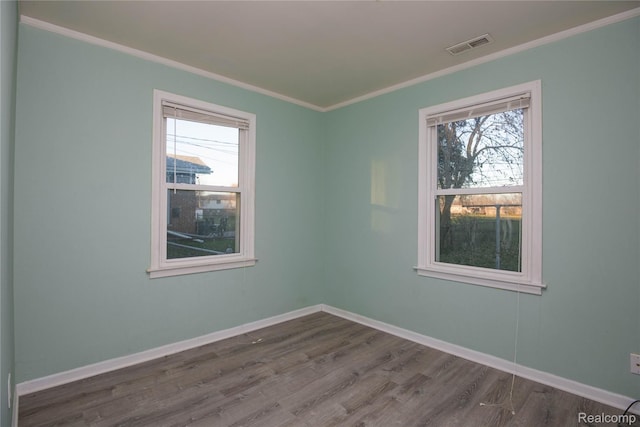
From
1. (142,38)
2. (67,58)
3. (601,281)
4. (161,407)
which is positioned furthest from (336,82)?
(161,407)

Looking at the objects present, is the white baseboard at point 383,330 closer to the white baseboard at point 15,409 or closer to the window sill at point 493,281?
the white baseboard at point 15,409

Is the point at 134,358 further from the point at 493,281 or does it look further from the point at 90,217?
the point at 493,281

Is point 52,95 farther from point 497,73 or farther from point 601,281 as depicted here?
point 601,281

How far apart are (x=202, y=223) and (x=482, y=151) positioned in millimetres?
2674

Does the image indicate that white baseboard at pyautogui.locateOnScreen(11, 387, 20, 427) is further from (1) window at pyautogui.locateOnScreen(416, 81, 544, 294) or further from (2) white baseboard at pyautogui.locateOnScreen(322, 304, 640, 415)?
(1) window at pyautogui.locateOnScreen(416, 81, 544, 294)

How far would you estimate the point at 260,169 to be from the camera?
3602 millimetres

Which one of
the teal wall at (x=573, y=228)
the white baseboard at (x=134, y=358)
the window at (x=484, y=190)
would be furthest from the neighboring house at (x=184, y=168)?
the window at (x=484, y=190)

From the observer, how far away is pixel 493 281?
9.07 feet

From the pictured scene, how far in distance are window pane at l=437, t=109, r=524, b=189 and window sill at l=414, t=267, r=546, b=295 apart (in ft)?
2.59

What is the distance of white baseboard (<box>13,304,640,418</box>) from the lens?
89.6 inches

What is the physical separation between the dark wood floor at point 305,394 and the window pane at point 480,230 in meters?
0.88

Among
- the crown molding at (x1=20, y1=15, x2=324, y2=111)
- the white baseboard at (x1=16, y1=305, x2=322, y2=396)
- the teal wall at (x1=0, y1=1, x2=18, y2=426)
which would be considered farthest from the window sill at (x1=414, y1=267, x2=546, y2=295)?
the teal wall at (x1=0, y1=1, x2=18, y2=426)

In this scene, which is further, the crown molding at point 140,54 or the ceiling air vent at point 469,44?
the ceiling air vent at point 469,44

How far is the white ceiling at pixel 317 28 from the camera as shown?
2150 millimetres
